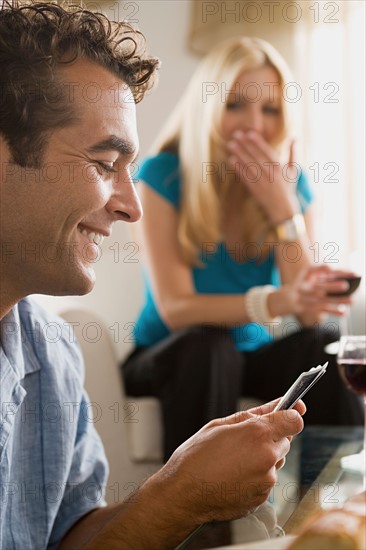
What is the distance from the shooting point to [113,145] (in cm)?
97

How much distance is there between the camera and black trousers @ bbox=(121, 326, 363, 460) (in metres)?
2.20

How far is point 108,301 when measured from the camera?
9.43ft

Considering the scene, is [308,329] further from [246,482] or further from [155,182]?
[246,482]

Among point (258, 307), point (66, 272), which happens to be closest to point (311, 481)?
point (66, 272)

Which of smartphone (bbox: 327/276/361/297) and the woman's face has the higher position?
the woman's face

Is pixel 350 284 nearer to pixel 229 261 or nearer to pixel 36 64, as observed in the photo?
pixel 229 261

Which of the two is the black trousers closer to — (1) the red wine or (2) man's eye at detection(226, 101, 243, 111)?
(2) man's eye at detection(226, 101, 243, 111)

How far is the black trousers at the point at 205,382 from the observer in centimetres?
220

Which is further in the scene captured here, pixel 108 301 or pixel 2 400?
pixel 108 301

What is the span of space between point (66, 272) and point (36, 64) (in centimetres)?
25

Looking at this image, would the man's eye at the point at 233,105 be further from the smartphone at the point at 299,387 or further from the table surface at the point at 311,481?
the smartphone at the point at 299,387

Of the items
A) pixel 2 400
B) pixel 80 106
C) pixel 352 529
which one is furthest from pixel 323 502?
pixel 80 106

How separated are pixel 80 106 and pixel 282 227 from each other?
1.66m

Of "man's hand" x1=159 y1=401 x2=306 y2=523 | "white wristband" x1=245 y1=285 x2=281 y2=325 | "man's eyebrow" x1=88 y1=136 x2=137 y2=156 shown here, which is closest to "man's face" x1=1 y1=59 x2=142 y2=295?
"man's eyebrow" x1=88 y1=136 x2=137 y2=156
